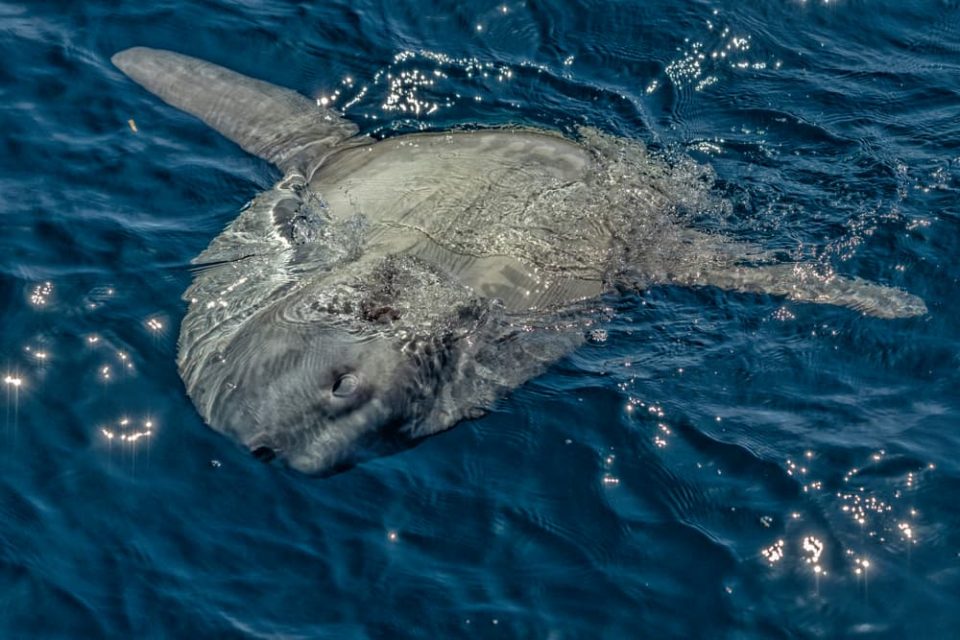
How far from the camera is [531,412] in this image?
25.5 ft

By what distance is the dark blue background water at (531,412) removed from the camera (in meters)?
6.74

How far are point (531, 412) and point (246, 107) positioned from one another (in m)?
4.41

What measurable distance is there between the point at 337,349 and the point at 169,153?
3.77m

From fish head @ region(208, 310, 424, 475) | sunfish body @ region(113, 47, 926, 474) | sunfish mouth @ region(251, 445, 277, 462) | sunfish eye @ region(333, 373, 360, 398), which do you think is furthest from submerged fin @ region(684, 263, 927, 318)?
sunfish mouth @ region(251, 445, 277, 462)

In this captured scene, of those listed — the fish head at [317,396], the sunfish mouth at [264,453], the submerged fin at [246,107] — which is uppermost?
the submerged fin at [246,107]

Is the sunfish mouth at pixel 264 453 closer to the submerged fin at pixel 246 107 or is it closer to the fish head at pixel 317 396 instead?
the fish head at pixel 317 396

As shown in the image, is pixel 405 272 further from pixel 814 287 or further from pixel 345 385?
pixel 814 287

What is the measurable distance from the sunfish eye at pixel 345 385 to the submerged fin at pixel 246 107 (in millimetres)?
3251

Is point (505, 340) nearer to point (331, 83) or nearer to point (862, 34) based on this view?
point (331, 83)

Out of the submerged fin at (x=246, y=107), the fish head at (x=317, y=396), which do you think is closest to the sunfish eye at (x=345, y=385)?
the fish head at (x=317, y=396)

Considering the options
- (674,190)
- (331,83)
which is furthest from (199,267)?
(674,190)

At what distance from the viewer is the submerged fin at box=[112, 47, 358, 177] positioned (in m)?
10.0

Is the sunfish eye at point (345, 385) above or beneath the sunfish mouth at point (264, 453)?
above

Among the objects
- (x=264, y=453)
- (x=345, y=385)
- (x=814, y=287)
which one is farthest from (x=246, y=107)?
(x=814, y=287)
